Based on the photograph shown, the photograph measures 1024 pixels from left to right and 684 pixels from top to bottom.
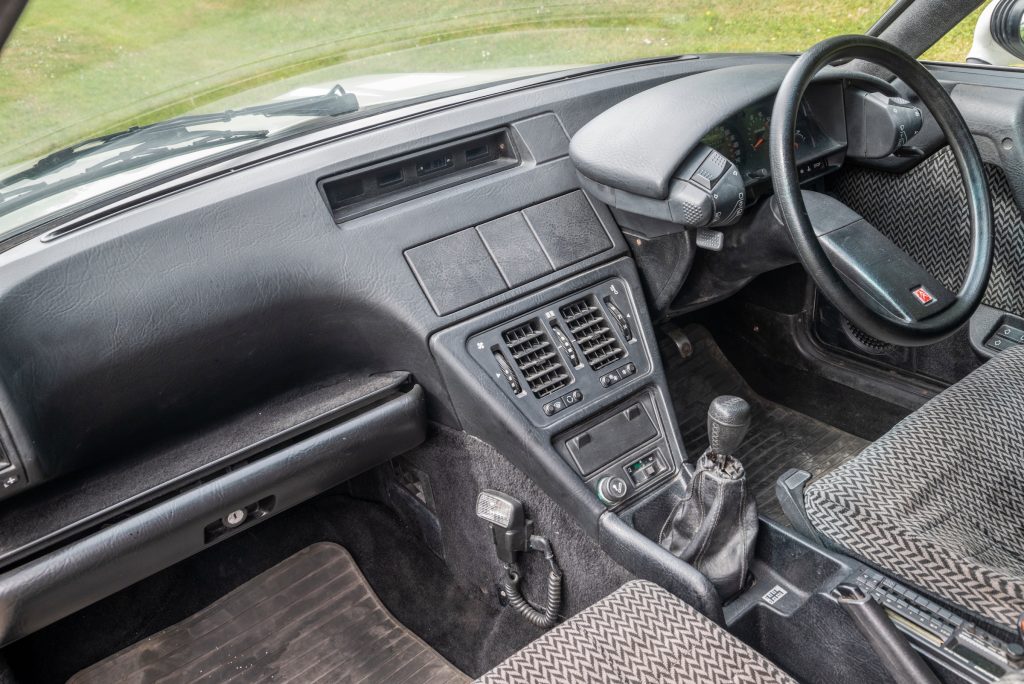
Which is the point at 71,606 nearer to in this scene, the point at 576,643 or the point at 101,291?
the point at 101,291

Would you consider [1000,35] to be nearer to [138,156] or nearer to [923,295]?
[923,295]

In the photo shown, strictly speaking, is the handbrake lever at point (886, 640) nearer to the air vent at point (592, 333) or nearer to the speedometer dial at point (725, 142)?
the air vent at point (592, 333)

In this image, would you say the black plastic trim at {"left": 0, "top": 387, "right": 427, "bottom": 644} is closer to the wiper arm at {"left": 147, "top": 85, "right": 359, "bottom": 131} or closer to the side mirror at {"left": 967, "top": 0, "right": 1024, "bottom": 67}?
the wiper arm at {"left": 147, "top": 85, "right": 359, "bottom": 131}

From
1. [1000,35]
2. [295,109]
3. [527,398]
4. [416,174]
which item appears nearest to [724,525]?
[527,398]

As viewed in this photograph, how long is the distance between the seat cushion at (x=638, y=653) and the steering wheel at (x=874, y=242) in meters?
0.59

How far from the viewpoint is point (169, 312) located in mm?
1590

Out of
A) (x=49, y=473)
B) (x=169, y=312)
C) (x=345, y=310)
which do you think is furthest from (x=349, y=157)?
(x=49, y=473)

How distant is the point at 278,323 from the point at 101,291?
1.15 ft

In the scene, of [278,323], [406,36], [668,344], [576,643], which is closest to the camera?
[576,643]

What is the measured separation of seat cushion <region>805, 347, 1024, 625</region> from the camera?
1.27 m

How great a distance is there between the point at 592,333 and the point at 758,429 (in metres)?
0.91

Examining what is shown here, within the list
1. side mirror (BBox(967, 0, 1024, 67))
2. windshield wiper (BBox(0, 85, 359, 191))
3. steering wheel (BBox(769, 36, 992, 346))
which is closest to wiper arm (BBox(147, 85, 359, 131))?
windshield wiper (BBox(0, 85, 359, 191))

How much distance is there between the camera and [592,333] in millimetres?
1846

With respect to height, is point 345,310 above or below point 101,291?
below
